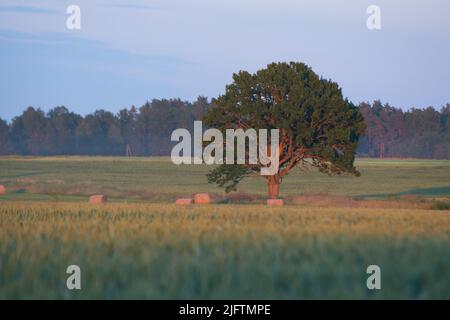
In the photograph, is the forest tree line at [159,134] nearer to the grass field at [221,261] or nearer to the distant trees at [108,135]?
the distant trees at [108,135]

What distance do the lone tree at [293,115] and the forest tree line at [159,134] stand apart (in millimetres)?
130488

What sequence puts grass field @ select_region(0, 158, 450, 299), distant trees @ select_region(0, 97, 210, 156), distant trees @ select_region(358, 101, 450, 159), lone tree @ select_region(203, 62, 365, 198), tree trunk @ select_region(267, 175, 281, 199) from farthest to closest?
distant trees @ select_region(0, 97, 210, 156) → distant trees @ select_region(358, 101, 450, 159) → tree trunk @ select_region(267, 175, 281, 199) → lone tree @ select_region(203, 62, 365, 198) → grass field @ select_region(0, 158, 450, 299)

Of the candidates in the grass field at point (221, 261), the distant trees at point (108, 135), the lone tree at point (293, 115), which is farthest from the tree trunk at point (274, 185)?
the distant trees at point (108, 135)

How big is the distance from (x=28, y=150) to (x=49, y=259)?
7499 inches

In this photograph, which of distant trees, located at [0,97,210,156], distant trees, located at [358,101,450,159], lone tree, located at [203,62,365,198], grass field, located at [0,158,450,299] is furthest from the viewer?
distant trees, located at [0,97,210,156]

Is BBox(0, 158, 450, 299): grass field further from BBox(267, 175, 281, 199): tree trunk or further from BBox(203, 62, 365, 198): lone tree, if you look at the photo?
BBox(267, 175, 281, 199): tree trunk

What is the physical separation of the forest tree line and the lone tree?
130488 millimetres

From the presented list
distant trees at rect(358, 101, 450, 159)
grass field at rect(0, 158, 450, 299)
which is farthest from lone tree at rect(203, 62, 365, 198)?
distant trees at rect(358, 101, 450, 159)

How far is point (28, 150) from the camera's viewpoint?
644 feet

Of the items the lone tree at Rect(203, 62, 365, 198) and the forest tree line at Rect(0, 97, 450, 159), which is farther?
the forest tree line at Rect(0, 97, 450, 159)

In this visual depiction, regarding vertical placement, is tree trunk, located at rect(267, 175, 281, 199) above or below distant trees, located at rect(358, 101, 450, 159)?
below

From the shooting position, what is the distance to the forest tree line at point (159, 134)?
587ft

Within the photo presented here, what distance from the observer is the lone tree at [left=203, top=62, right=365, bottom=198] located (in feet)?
153
